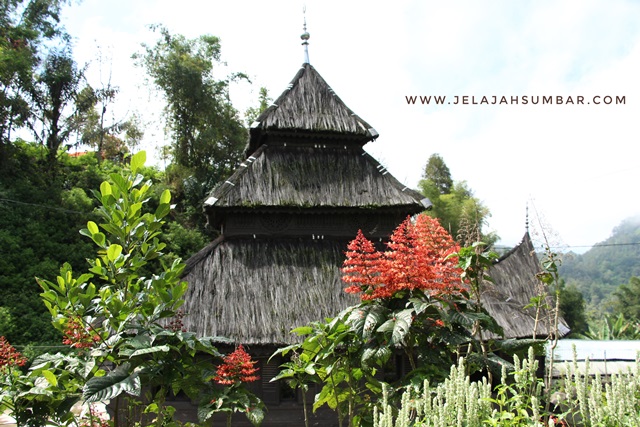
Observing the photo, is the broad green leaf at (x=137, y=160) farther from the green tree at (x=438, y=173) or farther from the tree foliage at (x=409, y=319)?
the green tree at (x=438, y=173)

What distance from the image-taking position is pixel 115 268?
339 cm

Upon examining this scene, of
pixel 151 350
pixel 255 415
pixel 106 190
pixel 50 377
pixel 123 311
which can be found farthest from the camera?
pixel 255 415

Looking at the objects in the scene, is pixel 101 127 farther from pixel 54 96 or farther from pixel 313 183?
pixel 313 183

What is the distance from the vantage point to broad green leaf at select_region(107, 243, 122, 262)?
129 inches

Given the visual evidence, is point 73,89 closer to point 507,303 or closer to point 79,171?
point 79,171

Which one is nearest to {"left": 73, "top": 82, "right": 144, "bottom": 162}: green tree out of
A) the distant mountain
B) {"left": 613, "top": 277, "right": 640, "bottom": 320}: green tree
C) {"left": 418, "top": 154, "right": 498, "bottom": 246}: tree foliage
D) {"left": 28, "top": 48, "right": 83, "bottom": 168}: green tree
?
{"left": 28, "top": 48, "right": 83, "bottom": 168}: green tree

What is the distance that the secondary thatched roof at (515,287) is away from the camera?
8.88m

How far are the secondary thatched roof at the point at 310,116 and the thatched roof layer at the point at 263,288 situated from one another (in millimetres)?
Result: 1992

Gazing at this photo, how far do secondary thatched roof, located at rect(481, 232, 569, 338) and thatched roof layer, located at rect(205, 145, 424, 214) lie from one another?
212cm

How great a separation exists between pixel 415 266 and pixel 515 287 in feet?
32.4

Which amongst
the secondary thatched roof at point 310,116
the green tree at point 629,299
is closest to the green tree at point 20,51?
the secondary thatched roof at point 310,116

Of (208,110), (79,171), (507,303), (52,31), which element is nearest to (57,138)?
(79,171)

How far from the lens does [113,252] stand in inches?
130

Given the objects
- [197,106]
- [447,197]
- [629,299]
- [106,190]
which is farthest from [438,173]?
[106,190]
